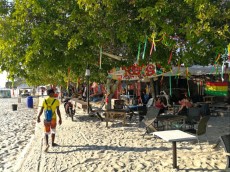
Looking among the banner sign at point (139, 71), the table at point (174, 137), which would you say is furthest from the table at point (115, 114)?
the table at point (174, 137)

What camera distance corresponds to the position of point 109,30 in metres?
9.30

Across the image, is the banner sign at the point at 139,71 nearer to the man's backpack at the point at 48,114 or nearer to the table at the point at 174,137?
the man's backpack at the point at 48,114

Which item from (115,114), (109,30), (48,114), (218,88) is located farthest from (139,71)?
(48,114)

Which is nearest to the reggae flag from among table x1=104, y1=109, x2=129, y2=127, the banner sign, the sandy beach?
the banner sign

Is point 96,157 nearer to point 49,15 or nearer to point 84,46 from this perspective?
point 84,46

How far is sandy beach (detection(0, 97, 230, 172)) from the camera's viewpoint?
627cm

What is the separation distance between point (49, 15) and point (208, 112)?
8.90 meters

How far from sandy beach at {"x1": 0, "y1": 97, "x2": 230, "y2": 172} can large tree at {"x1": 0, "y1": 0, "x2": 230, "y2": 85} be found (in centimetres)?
266

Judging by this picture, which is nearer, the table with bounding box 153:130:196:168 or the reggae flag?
the table with bounding box 153:130:196:168

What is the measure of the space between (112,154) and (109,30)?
4033mm

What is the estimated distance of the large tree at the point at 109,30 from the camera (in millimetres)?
7625

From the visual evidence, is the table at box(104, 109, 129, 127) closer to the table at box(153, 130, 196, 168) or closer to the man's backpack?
the man's backpack

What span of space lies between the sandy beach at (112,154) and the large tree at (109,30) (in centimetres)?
266

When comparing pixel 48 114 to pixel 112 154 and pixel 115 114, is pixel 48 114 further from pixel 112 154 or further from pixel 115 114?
pixel 115 114
